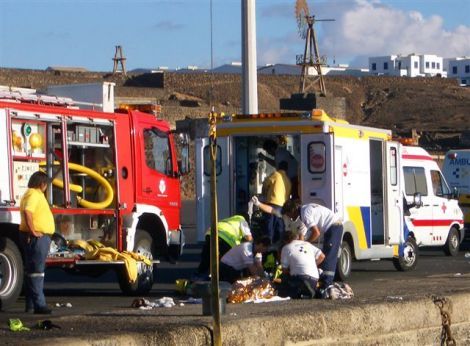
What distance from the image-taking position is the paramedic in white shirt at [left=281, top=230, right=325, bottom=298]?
14.5 metres

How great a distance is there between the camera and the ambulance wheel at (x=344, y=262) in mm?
19625

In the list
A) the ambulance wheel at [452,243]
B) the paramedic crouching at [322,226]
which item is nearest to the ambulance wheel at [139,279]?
the paramedic crouching at [322,226]

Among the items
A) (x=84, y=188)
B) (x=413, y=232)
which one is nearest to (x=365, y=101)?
(x=413, y=232)

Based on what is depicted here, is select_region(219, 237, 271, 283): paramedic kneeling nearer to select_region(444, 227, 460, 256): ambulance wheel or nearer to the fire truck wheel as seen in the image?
the fire truck wheel

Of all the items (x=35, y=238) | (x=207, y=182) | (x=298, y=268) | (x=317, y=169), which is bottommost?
(x=298, y=268)

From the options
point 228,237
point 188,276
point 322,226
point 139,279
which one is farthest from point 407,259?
point 228,237

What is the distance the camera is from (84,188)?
18000mm

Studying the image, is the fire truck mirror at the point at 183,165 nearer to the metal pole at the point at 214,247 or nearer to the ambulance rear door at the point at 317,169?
the ambulance rear door at the point at 317,169

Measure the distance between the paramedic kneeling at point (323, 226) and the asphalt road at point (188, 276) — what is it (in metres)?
0.61

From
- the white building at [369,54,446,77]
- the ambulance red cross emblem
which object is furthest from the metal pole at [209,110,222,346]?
the white building at [369,54,446,77]

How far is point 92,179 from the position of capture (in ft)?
59.0

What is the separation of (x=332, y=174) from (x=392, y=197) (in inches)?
124

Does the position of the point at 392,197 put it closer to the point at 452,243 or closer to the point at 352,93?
the point at 452,243

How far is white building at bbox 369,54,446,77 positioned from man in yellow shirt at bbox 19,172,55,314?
16983 cm
